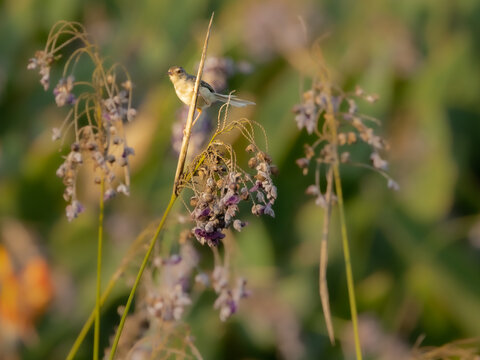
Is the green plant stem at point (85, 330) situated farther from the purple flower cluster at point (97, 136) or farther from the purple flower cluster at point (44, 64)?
the purple flower cluster at point (44, 64)

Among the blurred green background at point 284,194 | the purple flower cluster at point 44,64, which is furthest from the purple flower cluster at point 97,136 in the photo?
the blurred green background at point 284,194

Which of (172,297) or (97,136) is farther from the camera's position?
(172,297)

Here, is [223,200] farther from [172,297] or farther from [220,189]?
[172,297]

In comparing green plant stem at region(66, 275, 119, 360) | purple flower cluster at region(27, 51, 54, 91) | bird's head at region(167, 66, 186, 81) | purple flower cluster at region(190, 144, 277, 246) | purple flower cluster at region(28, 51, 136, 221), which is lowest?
green plant stem at region(66, 275, 119, 360)

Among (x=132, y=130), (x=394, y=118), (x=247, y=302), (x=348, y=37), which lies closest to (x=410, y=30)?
(x=348, y=37)

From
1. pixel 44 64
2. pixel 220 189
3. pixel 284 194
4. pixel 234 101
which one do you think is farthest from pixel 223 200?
pixel 284 194

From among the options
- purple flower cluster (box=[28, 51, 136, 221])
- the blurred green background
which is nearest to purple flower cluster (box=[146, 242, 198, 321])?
purple flower cluster (box=[28, 51, 136, 221])

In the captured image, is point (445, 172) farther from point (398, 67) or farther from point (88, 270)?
point (88, 270)

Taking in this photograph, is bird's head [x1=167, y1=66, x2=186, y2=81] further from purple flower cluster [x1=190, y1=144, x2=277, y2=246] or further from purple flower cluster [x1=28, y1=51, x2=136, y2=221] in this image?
purple flower cluster [x1=190, y1=144, x2=277, y2=246]
